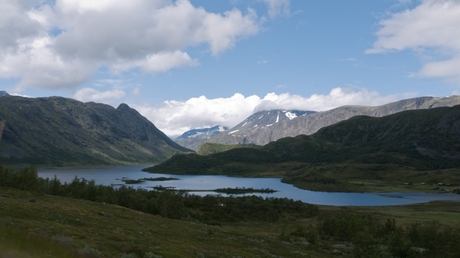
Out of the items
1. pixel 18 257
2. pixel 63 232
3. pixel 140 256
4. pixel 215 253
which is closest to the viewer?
pixel 18 257

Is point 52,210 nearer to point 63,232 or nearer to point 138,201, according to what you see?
point 63,232

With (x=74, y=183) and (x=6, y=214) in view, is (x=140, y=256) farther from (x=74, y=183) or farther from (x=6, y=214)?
(x=74, y=183)

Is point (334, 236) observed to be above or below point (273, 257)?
below

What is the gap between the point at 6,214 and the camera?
97.8 feet

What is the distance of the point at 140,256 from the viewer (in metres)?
22.2

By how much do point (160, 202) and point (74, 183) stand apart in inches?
790

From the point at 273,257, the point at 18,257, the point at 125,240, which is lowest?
the point at 273,257

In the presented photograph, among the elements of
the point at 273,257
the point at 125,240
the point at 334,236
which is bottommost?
the point at 334,236

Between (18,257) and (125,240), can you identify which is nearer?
(18,257)

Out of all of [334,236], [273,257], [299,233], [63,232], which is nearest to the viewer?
[63,232]

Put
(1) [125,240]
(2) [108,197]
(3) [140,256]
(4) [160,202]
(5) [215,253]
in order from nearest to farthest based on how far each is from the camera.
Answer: (3) [140,256] < (1) [125,240] < (5) [215,253] < (2) [108,197] < (4) [160,202]

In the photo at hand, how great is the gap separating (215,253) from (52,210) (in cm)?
1936

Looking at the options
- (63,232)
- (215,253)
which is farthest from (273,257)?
(63,232)

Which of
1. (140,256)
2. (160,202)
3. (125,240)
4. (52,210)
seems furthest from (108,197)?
(140,256)
